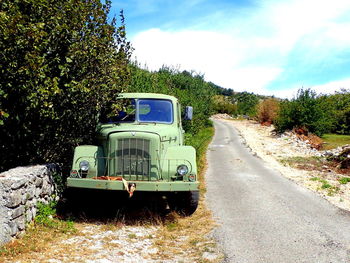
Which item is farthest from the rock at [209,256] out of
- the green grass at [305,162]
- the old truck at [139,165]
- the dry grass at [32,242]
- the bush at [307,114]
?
the bush at [307,114]

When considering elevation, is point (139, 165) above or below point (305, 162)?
above

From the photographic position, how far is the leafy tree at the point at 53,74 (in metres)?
6.29

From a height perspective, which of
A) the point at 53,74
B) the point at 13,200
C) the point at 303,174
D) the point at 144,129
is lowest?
the point at 303,174

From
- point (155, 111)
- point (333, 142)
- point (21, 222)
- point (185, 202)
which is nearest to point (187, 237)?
point (185, 202)

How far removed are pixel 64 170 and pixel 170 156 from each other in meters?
2.95

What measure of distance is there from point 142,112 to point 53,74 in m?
2.19

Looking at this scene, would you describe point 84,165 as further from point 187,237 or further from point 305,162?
point 305,162

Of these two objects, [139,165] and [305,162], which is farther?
[305,162]

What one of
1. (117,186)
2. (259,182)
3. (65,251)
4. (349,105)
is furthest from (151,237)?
(349,105)

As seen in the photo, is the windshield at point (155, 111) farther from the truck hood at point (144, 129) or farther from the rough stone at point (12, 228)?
the rough stone at point (12, 228)

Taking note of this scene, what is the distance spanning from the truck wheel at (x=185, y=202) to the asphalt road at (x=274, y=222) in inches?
25.1

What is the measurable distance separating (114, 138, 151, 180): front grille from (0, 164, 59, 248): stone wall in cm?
149

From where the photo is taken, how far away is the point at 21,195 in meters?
5.66

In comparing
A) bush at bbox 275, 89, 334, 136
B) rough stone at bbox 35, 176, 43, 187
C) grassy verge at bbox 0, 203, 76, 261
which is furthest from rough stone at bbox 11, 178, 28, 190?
bush at bbox 275, 89, 334, 136
